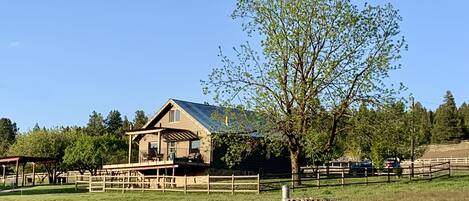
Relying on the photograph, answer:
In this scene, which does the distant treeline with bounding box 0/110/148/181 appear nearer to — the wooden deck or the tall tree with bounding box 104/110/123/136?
the wooden deck

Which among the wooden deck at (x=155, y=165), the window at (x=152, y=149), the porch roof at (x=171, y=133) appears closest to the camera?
the wooden deck at (x=155, y=165)

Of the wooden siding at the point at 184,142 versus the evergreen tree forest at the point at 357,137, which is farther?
the wooden siding at the point at 184,142

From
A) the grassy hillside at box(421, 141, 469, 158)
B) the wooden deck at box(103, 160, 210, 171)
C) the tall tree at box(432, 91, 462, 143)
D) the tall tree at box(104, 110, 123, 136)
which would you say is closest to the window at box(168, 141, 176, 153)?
the wooden deck at box(103, 160, 210, 171)

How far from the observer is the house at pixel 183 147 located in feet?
151

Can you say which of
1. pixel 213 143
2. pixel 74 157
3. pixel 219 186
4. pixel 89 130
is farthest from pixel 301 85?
pixel 89 130

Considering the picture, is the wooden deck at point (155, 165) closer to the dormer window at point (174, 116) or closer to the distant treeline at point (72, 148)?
the dormer window at point (174, 116)

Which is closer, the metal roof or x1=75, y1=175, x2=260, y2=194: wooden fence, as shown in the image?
x1=75, y1=175, x2=260, y2=194: wooden fence

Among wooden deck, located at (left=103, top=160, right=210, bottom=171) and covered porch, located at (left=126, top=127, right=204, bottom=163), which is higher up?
covered porch, located at (left=126, top=127, right=204, bottom=163)

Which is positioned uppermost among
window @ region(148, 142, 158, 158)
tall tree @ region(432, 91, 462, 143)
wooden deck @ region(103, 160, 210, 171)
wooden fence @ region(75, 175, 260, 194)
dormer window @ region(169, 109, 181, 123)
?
tall tree @ region(432, 91, 462, 143)

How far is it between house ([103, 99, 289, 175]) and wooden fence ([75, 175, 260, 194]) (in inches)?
128

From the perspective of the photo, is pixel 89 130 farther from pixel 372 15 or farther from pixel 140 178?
pixel 372 15

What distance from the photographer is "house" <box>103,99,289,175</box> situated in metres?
46.1

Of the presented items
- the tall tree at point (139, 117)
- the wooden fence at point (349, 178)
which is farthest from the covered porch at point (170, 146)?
the tall tree at point (139, 117)

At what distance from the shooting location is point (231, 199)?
28.6 metres
